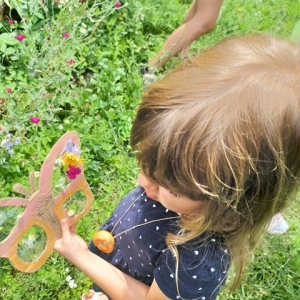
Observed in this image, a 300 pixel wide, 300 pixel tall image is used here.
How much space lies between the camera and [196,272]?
3.80 feet

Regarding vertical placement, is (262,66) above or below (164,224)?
above

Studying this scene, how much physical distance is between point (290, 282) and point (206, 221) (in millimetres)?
1336

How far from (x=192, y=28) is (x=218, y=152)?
76.6 inches

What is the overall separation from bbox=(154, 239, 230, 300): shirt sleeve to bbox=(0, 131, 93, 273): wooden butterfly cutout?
0.33 meters

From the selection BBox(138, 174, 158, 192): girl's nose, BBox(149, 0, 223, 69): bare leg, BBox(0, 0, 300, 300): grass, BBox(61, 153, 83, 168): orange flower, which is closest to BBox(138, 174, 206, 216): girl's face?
BBox(138, 174, 158, 192): girl's nose

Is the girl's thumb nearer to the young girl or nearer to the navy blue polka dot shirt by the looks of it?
the navy blue polka dot shirt

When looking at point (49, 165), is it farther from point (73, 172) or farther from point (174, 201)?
point (174, 201)

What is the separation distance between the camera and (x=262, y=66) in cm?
97

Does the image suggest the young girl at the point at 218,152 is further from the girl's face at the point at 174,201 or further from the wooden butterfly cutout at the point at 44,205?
the wooden butterfly cutout at the point at 44,205

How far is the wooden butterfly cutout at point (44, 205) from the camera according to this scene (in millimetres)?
1225

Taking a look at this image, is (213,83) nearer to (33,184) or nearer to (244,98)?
(244,98)

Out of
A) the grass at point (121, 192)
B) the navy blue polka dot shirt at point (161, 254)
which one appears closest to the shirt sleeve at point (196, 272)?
the navy blue polka dot shirt at point (161, 254)

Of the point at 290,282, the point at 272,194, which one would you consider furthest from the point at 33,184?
the point at 290,282

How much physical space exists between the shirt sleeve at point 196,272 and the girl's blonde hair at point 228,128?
0.09m
